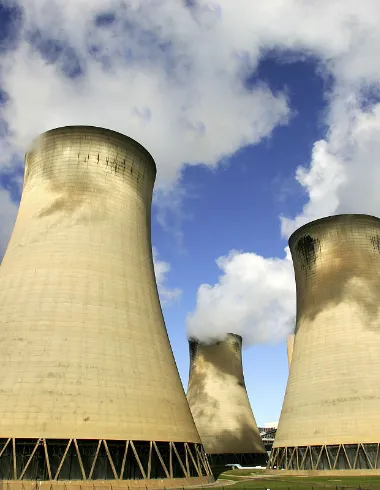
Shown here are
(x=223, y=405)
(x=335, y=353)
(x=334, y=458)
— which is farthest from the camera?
(x=223, y=405)

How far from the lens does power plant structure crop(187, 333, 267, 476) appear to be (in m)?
40.4

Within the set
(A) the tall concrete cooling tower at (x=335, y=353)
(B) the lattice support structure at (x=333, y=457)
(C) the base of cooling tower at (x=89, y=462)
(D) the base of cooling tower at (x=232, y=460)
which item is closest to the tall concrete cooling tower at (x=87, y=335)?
(C) the base of cooling tower at (x=89, y=462)

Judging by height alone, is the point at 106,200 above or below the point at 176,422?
above

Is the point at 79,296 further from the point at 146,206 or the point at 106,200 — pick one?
the point at 146,206

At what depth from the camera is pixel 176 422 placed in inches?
693

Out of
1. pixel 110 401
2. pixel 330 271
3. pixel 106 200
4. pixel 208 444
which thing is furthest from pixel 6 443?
pixel 208 444

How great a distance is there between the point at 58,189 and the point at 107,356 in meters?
8.13

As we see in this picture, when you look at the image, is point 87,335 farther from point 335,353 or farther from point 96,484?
point 335,353

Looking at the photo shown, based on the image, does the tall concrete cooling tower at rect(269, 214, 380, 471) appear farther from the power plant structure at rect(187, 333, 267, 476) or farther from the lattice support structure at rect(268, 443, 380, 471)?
the power plant structure at rect(187, 333, 267, 476)

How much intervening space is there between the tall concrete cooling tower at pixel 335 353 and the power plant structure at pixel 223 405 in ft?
43.6

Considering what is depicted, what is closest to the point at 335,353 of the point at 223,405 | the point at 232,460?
the point at 223,405

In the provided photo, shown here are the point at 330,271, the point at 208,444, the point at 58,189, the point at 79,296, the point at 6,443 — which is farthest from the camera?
the point at 208,444

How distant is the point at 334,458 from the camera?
79.5ft

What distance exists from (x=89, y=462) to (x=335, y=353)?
15.8 metres
